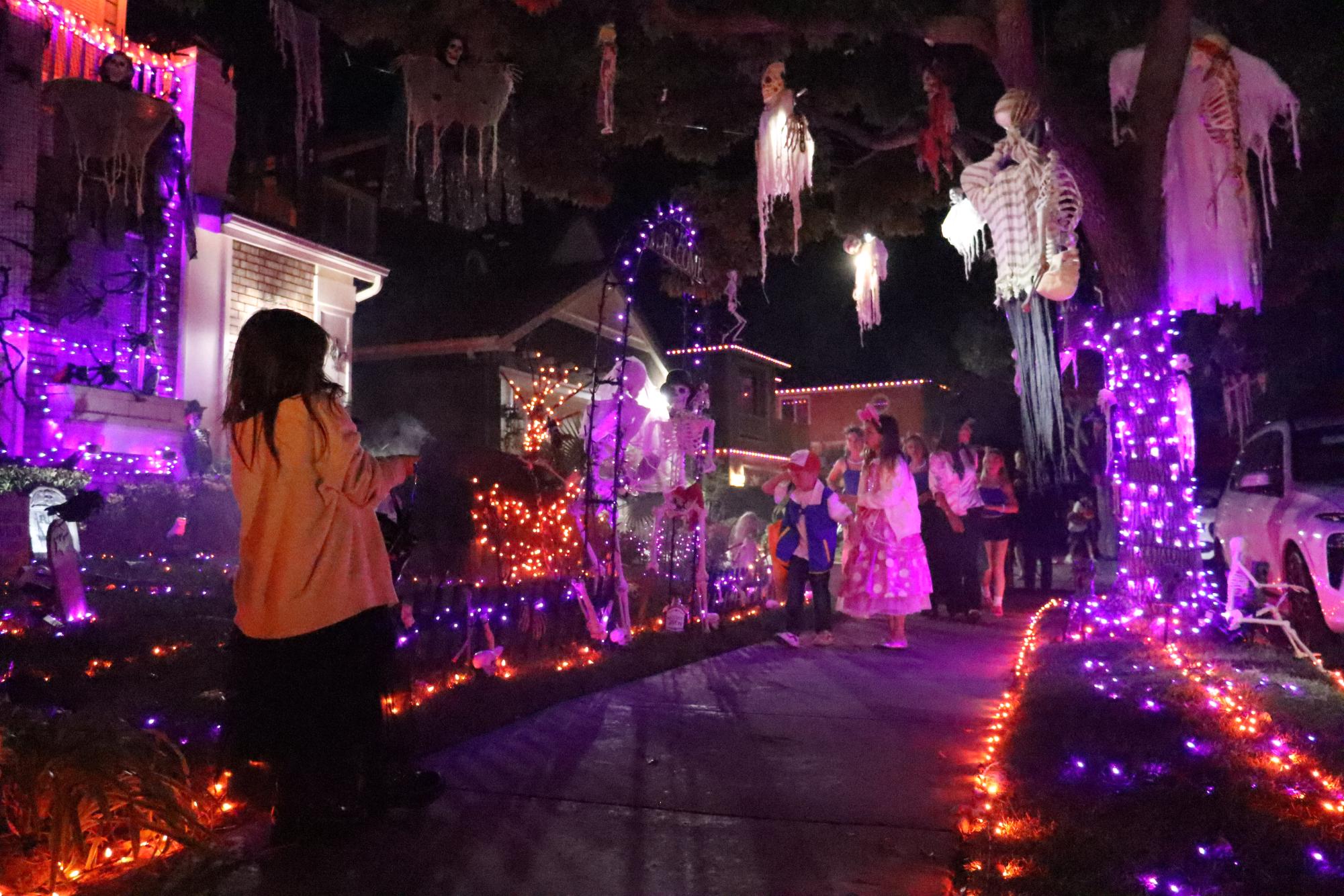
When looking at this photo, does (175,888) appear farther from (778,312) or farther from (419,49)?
(778,312)

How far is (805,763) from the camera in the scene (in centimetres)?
391

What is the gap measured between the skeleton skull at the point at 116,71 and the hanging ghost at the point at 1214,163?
10574mm

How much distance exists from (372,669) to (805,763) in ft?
6.10

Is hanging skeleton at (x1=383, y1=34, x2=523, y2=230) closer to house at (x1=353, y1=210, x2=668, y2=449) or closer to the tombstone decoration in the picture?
the tombstone decoration

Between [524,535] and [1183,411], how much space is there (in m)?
6.29

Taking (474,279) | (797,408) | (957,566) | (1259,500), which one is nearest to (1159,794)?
(1259,500)

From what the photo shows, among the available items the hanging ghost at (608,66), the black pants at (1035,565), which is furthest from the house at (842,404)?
the hanging ghost at (608,66)

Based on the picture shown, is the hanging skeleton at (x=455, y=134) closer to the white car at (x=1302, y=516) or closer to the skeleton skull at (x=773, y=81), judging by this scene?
the skeleton skull at (x=773, y=81)

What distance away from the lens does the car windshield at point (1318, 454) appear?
7.13 meters

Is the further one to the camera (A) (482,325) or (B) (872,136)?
(A) (482,325)

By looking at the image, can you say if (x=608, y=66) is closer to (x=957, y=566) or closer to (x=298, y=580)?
(x=957, y=566)

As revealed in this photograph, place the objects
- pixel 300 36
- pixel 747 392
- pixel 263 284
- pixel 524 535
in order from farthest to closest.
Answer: pixel 747 392 < pixel 263 284 < pixel 524 535 < pixel 300 36

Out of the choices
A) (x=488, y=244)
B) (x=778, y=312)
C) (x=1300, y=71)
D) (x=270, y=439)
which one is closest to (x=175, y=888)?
(x=270, y=439)

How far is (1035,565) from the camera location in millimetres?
11773
